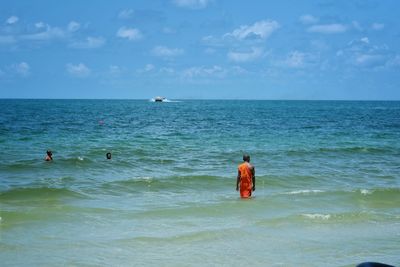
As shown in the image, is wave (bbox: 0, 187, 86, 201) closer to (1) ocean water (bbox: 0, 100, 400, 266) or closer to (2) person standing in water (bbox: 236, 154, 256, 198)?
(1) ocean water (bbox: 0, 100, 400, 266)

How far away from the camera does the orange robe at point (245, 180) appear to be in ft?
52.4

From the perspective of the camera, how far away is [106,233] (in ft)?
38.3

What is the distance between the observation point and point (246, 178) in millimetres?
16047

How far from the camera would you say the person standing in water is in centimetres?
1595

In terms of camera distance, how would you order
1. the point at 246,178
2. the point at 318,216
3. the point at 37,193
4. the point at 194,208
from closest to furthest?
the point at 318,216, the point at 194,208, the point at 246,178, the point at 37,193

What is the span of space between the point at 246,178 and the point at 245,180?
74 millimetres

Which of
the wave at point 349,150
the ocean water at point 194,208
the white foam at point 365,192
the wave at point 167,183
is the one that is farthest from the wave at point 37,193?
the wave at point 349,150

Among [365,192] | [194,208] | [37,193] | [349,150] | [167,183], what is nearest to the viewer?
[194,208]

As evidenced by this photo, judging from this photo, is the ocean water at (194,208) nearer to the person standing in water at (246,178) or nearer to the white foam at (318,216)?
the white foam at (318,216)

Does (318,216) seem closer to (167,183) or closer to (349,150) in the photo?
(167,183)

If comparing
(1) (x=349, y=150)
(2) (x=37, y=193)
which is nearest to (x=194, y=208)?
(2) (x=37, y=193)

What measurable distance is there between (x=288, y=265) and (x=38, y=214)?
712 cm

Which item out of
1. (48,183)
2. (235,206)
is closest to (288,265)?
(235,206)

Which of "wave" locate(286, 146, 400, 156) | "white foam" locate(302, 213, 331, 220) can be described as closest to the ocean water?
"white foam" locate(302, 213, 331, 220)
